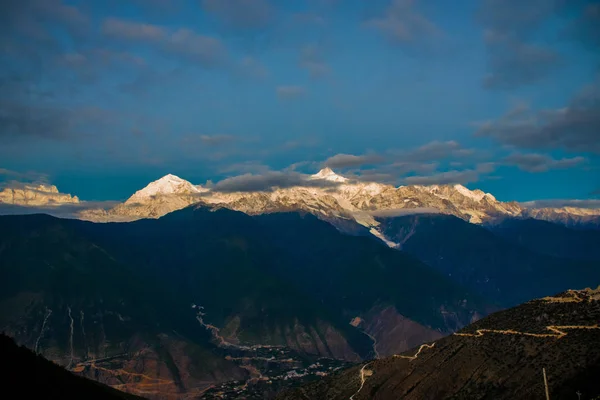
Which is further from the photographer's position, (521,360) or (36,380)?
(36,380)

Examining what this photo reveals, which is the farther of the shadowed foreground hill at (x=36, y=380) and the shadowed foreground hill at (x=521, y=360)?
the shadowed foreground hill at (x=36, y=380)

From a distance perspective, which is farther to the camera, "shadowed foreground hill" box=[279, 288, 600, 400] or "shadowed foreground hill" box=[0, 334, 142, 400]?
"shadowed foreground hill" box=[0, 334, 142, 400]

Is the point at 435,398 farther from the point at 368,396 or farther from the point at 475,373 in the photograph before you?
the point at 368,396

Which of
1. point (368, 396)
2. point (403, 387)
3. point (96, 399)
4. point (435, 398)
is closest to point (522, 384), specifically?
point (435, 398)

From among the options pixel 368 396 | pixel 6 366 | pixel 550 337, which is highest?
pixel 550 337
